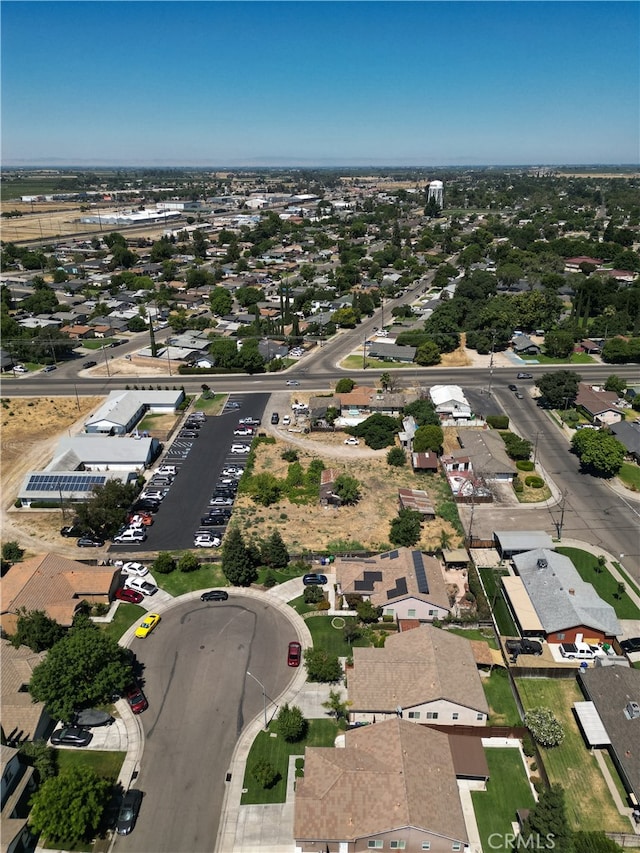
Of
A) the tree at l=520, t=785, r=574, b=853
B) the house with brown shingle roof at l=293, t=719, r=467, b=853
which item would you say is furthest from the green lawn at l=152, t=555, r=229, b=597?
the tree at l=520, t=785, r=574, b=853

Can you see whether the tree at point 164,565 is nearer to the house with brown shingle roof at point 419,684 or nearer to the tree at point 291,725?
the tree at point 291,725

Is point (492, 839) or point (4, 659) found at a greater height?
point (4, 659)

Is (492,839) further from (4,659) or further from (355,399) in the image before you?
(355,399)

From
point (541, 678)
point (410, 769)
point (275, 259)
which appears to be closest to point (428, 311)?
point (275, 259)

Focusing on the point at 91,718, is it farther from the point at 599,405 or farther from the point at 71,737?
the point at 599,405

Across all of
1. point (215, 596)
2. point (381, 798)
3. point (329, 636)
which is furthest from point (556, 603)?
point (215, 596)

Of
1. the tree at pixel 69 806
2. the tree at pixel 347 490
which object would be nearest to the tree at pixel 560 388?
the tree at pixel 347 490
